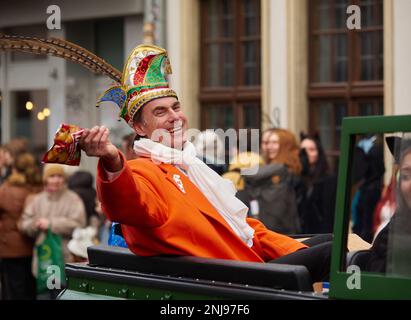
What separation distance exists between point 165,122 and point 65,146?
44.8 inches

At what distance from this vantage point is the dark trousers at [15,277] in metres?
10.8

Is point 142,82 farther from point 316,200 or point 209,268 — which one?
point 316,200

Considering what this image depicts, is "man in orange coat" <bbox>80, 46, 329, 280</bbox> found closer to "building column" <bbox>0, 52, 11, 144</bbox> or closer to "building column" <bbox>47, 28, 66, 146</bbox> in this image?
"building column" <bbox>47, 28, 66, 146</bbox>

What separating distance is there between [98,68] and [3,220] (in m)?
5.24

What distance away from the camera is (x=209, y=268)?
4406mm

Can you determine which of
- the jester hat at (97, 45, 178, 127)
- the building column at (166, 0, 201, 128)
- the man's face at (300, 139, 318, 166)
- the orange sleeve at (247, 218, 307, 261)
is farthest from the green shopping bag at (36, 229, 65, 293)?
the orange sleeve at (247, 218, 307, 261)

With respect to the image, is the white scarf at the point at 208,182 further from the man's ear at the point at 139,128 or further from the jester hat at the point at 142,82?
the jester hat at the point at 142,82

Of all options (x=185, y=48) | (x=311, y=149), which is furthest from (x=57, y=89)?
(x=311, y=149)

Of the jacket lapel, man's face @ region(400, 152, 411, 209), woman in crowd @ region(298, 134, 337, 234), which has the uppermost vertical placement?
man's face @ region(400, 152, 411, 209)

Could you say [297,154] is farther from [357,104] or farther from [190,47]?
[190,47]

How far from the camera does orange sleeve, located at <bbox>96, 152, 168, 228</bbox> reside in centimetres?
438

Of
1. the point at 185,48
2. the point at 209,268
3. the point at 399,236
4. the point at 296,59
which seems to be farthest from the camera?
the point at 185,48

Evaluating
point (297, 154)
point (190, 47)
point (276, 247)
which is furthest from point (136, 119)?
point (190, 47)

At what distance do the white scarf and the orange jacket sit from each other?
47 mm
